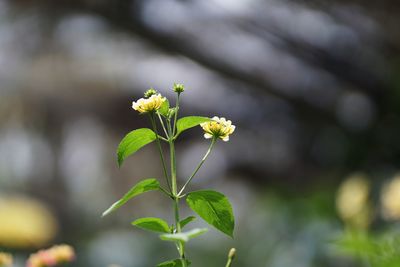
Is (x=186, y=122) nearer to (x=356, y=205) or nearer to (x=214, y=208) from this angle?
(x=214, y=208)

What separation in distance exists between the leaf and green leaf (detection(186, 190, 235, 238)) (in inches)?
1.3

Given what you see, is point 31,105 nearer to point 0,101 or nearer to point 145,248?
point 0,101

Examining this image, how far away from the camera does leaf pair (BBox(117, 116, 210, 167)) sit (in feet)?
1.05

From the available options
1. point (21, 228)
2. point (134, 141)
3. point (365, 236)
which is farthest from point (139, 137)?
point (21, 228)

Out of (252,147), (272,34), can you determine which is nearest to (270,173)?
(252,147)

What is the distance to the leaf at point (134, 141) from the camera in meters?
0.32

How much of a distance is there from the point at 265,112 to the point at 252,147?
0.14 meters

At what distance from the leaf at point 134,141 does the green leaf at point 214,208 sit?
34 millimetres

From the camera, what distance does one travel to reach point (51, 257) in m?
→ 0.38

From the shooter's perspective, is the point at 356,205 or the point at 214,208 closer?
the point at 214,208

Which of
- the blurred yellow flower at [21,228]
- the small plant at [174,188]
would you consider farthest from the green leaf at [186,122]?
the blurred yellow flower at [21,228]

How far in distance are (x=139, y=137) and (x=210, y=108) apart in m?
2.07

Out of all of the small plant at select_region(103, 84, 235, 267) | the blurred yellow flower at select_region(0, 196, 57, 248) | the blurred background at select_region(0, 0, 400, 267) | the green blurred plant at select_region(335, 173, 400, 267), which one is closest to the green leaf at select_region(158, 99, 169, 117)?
the small plant at select_region(103, 84, 235, 267)

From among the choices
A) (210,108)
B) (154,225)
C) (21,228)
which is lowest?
(154,225)
